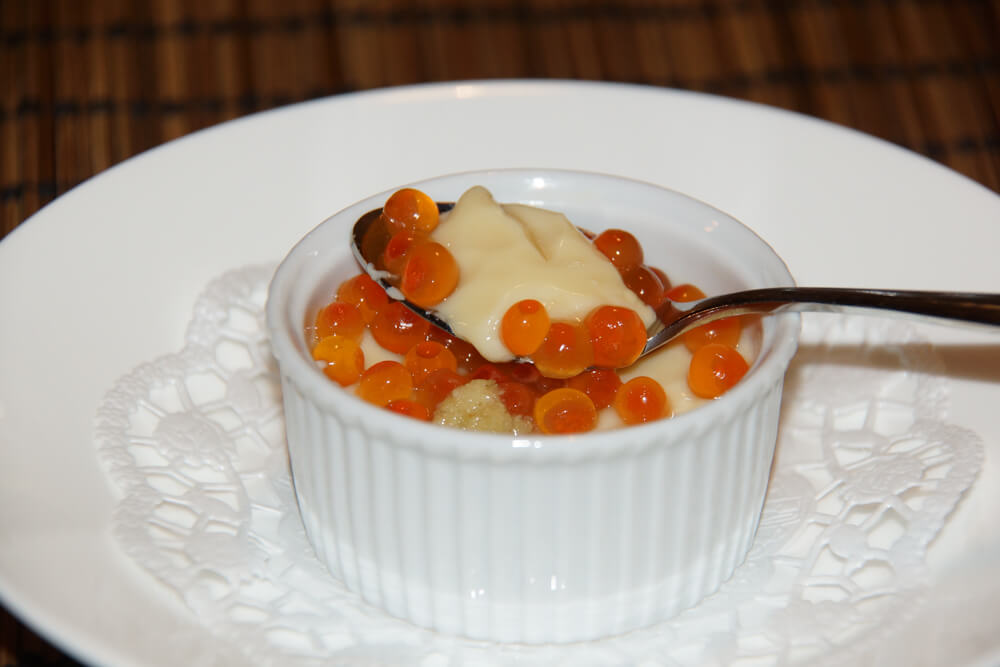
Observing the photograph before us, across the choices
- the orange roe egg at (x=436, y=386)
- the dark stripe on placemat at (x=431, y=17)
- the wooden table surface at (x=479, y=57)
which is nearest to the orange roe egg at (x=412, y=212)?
the orange roe egg at (x=436, y=386)

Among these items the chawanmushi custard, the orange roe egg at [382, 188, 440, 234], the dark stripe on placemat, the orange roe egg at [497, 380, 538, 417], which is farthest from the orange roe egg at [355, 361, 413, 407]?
the dark stripe on placemat

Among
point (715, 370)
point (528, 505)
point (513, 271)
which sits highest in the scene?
point (513, 271)

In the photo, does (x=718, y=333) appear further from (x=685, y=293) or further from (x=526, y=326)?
(x=526, y=326)

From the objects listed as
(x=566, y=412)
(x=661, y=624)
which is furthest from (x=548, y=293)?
(x=661, y=624)

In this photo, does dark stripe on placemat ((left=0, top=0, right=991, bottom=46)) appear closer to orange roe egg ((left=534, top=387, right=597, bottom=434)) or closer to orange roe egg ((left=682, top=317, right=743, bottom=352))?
orange roe egg ((left=682, top=317, right=743, bottom=352))

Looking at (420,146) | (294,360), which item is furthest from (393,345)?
(420,146)

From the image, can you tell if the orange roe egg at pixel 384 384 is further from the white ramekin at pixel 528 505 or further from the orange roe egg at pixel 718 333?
the orange roe egg at pixel 718 333

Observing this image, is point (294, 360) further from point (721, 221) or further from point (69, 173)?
point (69, 173)
